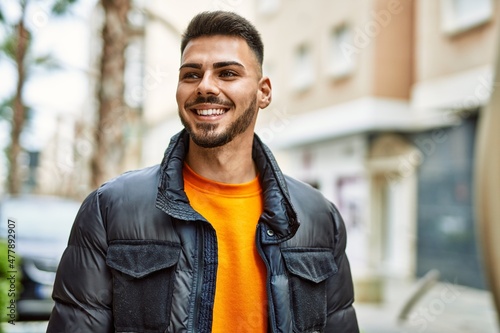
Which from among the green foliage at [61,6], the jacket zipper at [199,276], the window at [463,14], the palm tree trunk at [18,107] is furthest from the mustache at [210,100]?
the window at [463,14]

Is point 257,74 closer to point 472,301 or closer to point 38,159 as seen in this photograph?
point 472,301

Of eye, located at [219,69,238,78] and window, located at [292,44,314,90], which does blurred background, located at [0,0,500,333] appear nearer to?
window, located at [292,44,314,90]

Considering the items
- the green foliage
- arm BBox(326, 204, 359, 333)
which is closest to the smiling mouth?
arm BBox(326, 204, 359, 333)

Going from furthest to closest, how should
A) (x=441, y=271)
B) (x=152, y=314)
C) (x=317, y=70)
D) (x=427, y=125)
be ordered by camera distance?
A: (x=317, y=70), (x=427, y=125), (x=441, y=271), (x=152, y=314)

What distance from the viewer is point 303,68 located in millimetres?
17391

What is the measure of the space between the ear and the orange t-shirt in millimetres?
261

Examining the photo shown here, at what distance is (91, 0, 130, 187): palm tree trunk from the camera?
17.8 feet

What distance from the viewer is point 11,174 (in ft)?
45.6

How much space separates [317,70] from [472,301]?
7706 mm

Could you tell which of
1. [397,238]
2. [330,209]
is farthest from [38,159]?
[330,209]

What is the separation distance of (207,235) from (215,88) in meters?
0.41

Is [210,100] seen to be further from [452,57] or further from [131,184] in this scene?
[452,57]

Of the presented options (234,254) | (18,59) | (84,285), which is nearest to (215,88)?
(234,254)

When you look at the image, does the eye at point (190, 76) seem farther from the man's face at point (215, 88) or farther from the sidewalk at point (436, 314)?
the sidewalk at point (436, 314)
